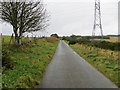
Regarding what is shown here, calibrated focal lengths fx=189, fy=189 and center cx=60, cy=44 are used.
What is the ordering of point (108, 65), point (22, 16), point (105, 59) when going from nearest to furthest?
point (108, 65) < point (105, 59) < point (22, 16)

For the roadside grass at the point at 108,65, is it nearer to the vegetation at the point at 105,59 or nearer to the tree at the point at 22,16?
the vegetation at the point at 105,59

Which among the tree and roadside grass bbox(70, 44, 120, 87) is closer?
roadside grass bbox(70, 44, 120, 87)

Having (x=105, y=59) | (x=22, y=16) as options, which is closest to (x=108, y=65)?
(x=105, y=59)

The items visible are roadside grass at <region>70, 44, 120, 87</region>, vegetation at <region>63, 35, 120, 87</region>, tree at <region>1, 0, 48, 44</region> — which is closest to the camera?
roadside grass at <region>70, 44, 120, 87</region>

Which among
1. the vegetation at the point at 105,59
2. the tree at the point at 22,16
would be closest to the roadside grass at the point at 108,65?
the vegetation at the point at 105,59

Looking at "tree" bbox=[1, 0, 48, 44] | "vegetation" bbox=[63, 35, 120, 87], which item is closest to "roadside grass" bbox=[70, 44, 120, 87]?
"vegetation" bbox=[63, 35, 120, 87]

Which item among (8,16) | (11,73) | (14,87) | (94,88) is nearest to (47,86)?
(14,87)

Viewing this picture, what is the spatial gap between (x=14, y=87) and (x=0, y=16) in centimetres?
1883

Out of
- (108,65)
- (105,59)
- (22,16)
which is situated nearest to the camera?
(108,65)

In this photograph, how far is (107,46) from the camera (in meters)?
32.3

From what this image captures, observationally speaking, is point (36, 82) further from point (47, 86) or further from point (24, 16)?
point (24, 16)

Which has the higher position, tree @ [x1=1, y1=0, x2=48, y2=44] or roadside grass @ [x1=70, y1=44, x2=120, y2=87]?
tree @ [x1=1, y1=0, x2=48, y2=44]

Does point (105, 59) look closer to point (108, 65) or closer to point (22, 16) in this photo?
point (108, 65)

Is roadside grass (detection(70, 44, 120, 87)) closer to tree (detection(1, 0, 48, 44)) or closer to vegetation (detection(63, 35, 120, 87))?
vegetation (detection(63, 35, 120, 87))
